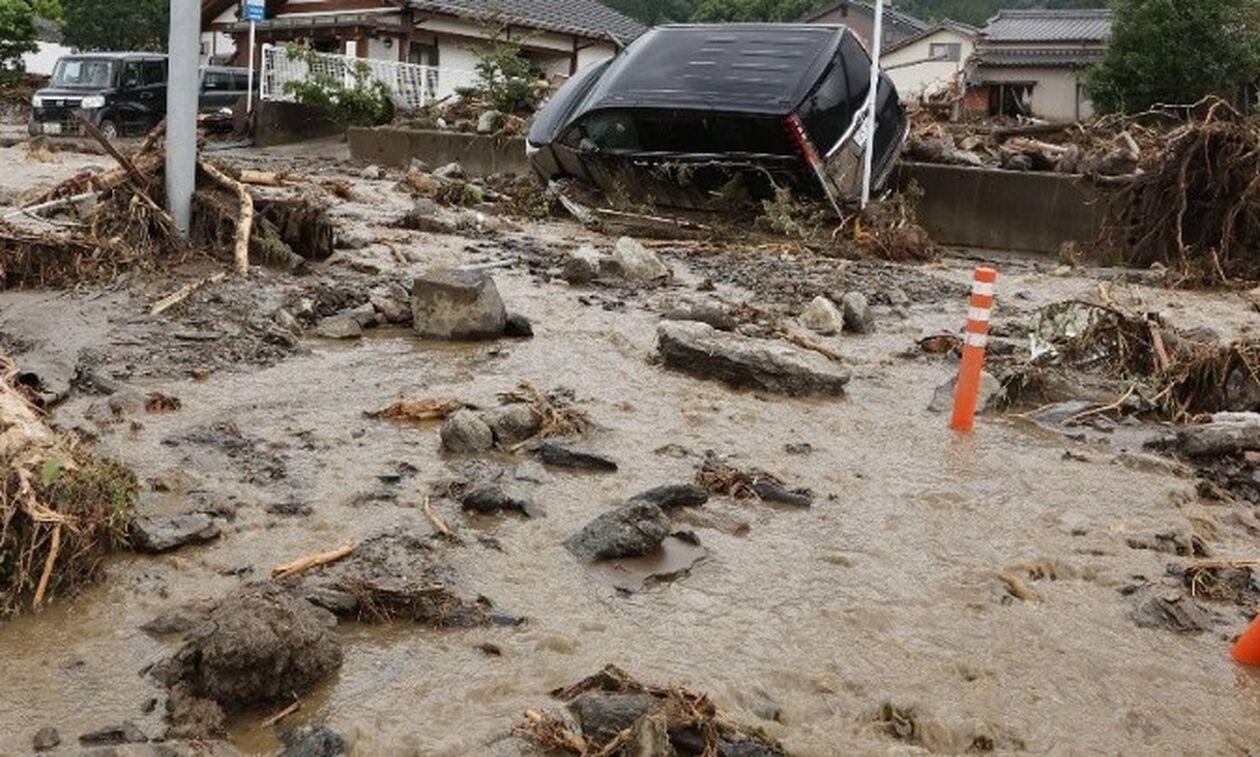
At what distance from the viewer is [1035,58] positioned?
103ft

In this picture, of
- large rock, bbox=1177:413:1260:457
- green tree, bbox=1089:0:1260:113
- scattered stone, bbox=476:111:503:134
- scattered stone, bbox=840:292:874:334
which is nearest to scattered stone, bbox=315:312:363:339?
scattered stone, bbox=840:292:874:334

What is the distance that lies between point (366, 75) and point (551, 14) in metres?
8.63

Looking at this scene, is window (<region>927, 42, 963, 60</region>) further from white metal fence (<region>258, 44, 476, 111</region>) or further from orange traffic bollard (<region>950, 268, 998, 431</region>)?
orange traffic bollard (<region>950, 268, 998, 431</region>)

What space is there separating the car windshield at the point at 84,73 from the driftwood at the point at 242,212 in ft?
54.9

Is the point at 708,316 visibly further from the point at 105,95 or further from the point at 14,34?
the point at 14,34

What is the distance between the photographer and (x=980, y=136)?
15.7 metres

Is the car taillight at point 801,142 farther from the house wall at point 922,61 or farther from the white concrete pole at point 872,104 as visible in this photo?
the house wall at point 922,61

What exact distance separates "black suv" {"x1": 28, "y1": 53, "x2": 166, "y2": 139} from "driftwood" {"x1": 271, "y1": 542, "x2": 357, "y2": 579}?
2120 cm

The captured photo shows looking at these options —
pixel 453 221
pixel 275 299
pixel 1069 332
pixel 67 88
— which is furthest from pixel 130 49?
pixel 1069 332

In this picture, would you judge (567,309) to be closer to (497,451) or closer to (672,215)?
(497,451)

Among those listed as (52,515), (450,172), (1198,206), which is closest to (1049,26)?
(450,172)

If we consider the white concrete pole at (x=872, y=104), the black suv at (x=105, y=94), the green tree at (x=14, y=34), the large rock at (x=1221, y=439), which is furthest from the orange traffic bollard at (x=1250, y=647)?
the green tree at (x=14, y=34)

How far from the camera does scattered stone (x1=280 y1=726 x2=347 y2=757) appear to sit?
9.50 feet

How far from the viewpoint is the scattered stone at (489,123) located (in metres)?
17.4
